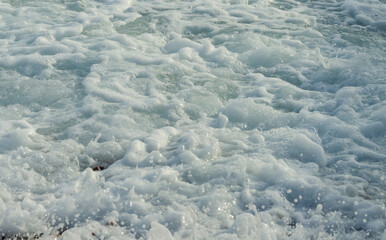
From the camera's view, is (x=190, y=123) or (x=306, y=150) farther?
(x=190, y=123)

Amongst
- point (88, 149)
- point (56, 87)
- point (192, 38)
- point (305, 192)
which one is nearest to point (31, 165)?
point (88, 149)

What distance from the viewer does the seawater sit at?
133 inches

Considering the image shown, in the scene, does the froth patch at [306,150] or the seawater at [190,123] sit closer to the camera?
the seawater at [190,123]

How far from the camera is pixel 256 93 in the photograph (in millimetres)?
5285

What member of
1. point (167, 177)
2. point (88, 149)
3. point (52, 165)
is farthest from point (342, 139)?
point (52, 165)

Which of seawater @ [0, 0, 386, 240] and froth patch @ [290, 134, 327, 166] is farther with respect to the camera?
froth patch @ [290, 134, 327, 166]

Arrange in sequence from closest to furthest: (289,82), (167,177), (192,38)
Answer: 1. (167,177)
2. (289,82)
3. (192,38)

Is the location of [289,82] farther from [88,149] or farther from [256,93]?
[88,149]

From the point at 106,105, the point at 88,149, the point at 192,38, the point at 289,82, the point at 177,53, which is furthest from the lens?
the point at 192,38

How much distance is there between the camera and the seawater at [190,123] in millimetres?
3383

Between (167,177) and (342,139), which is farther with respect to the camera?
(342,139)

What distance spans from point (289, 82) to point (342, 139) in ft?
4.50

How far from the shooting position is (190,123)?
4.72 m

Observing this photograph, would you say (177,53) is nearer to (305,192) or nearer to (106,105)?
(106,105)
